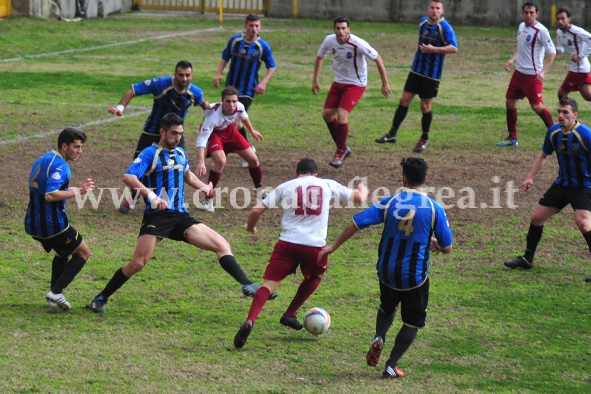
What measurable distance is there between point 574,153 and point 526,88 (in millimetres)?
6431

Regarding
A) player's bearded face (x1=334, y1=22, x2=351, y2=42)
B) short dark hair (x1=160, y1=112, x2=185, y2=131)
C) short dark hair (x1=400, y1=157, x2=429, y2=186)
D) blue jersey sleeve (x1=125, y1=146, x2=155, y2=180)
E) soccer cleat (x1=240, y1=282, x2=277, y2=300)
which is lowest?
soccer cleat (x1=240, y1=282, x2=277, y2=300)

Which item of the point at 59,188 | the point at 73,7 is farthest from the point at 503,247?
the point at 73,7

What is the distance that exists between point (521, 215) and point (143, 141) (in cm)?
526

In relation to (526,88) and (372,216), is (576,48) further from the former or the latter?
(372,216)

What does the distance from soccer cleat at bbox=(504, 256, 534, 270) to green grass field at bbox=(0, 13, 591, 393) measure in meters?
0.13

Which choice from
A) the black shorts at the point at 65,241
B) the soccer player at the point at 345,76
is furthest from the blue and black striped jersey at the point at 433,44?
the black shorts at the point at 65,241

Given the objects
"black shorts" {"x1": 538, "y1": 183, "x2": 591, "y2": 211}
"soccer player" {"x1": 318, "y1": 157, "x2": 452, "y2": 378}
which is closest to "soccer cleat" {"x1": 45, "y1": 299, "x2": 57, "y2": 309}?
"soccer player" {"x1": 318, "y1": 157, "x2": 452, "y2": 378}

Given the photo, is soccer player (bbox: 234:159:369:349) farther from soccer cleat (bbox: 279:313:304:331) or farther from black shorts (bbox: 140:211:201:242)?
black shorts (bbox: 140:211:201:242)

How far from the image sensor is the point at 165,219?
933 cm

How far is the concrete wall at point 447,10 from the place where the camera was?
3244 cm

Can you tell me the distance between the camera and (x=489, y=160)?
52.9ft

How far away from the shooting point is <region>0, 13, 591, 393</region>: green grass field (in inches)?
313

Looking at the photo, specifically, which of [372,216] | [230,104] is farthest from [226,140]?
[372,216]

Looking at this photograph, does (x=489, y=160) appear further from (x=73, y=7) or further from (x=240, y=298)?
(x=73, y=7)
